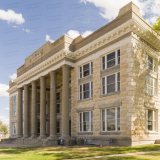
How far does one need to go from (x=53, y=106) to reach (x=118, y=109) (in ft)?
34.1

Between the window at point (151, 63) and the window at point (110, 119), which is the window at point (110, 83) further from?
the window at point (151, 63)

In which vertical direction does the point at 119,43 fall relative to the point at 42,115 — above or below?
above

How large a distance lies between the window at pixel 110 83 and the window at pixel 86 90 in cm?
219

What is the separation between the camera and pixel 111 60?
77.4 ft

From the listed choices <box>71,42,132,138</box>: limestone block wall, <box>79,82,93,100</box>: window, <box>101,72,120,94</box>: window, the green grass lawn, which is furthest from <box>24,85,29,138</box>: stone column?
the green grass lawn

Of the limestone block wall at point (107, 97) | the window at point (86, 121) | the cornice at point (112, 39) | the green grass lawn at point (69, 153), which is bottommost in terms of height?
the green grass lawn at point (69, 153)

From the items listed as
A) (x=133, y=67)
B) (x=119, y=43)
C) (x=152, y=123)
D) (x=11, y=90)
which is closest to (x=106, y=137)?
(x=152, y=123)

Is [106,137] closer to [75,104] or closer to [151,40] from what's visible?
[75,104]

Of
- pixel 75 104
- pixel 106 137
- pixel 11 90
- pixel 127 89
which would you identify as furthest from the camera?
pixel 11 90

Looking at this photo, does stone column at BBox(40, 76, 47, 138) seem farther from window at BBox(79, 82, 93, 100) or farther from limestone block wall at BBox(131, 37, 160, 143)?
limestone block wall at BBox(131, 37, 160, 143)

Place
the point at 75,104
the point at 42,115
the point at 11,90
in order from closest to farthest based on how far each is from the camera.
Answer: the point at 75,104 < the point at 42,115 < the point at 11,90

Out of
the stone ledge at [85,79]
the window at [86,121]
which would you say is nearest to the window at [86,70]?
the stone ledge at [85,79]

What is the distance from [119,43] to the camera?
73.3 feet

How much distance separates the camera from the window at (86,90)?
2606 cm
